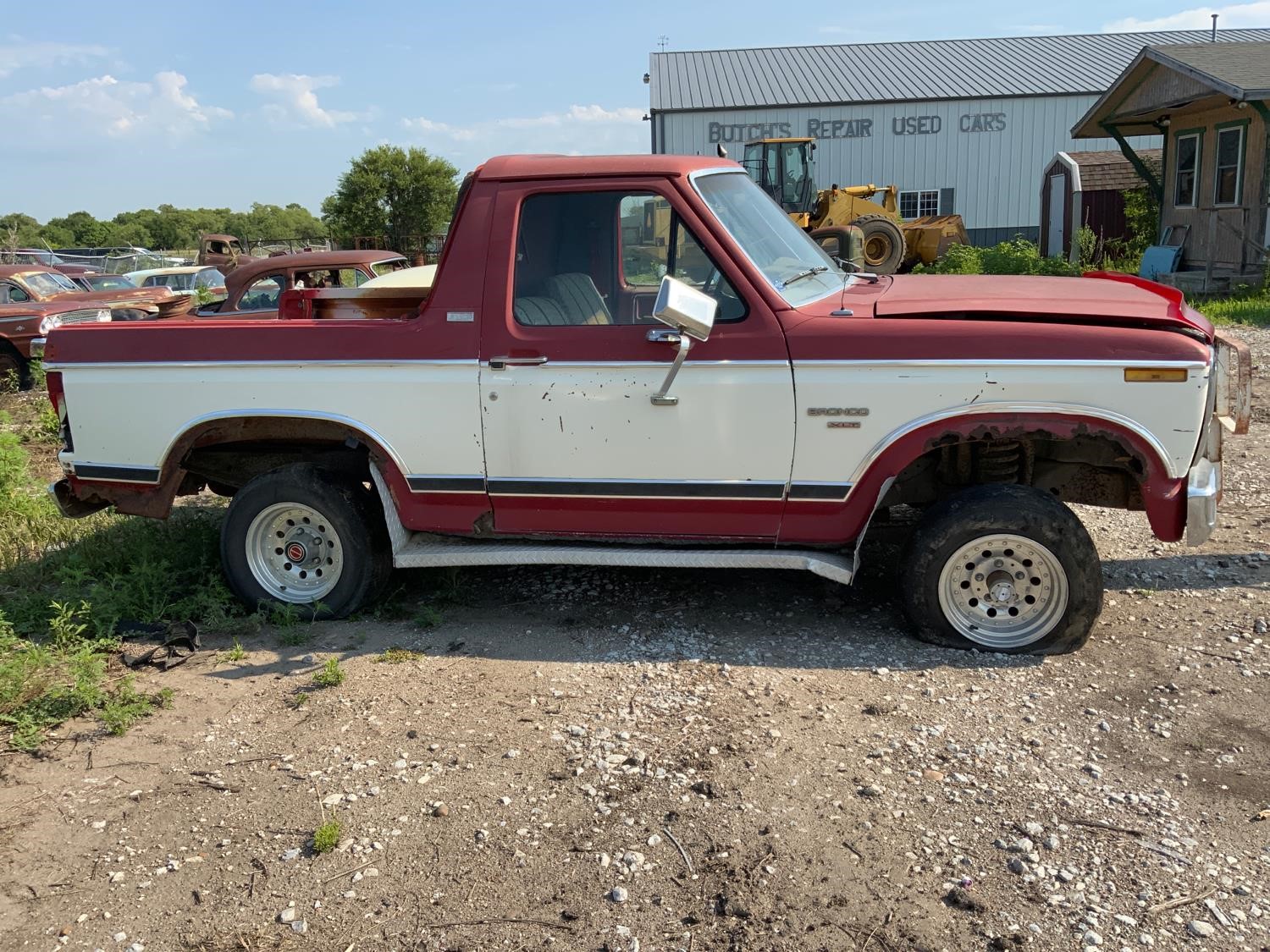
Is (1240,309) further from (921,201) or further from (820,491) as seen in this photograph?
(921,201)

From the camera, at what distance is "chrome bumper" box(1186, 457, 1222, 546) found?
4.11 metres

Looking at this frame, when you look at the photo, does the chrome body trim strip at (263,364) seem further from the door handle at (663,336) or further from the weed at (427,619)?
the weed at (427,619)

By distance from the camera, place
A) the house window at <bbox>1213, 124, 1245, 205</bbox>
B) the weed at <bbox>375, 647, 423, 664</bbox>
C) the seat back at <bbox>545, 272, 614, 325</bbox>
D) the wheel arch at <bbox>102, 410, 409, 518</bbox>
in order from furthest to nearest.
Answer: the house window at <bbox>1213, 124, 1245, 205</bbox> → the wheel arch at <bbox>102, 410, 409, 518</bbox> → the weed at <bbox>375, 647, 423, 664</bbox> → the seat back at <bbox>545, 272, 614, 325</bbox>

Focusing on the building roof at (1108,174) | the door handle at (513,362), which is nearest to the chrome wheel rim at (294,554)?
the door handle at (513,362)

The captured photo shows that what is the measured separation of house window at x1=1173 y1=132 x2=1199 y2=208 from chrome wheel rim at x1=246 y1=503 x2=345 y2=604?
727 inches

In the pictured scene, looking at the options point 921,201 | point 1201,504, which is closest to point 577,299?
point 1201,504

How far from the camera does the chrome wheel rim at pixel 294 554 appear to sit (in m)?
5.08

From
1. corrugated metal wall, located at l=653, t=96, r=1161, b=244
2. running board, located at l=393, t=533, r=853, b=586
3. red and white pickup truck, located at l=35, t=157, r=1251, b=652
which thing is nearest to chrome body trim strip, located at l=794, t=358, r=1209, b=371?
red and white pickup truck, located at l=35, t=157, r=1251, b=652

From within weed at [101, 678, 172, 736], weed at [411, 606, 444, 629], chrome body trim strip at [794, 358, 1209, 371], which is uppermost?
chrome body trim strip at [794, 358, 1209, 371]

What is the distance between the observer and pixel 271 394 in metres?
4.77

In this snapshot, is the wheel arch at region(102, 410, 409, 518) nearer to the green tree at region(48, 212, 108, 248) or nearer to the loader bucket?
the loader bucket

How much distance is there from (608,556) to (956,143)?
107 ft

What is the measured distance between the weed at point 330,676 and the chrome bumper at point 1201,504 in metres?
3.55

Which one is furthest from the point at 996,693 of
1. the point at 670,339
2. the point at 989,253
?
the point at 989,253
